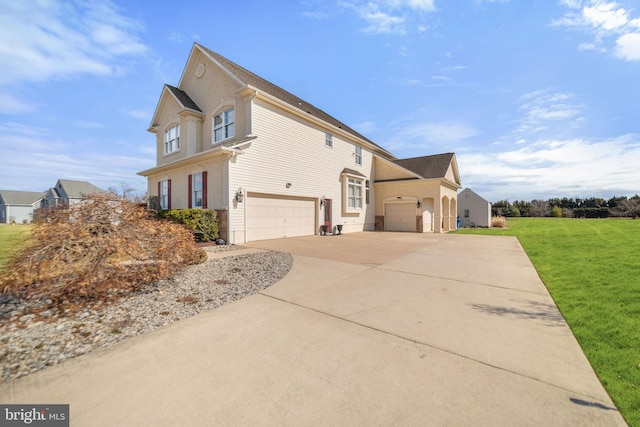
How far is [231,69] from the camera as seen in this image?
14219mm

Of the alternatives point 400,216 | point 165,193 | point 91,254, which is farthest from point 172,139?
point 400,216

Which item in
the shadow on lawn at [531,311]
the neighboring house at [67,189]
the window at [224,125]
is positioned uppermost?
the window at [224,125]

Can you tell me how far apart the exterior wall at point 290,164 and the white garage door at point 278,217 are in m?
0.44

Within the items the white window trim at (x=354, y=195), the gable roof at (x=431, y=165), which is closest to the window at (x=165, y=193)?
the white window trim at (x=354, y=195)

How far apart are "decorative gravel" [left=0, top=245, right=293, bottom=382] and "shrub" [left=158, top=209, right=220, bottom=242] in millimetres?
5133

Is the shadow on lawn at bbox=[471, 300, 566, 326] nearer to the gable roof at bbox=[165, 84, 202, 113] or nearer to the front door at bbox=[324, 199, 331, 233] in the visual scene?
the front door at bbox=[324, 199, 331, 233]

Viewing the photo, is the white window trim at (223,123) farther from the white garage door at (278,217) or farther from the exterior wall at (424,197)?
the exterior wall at (424,197)

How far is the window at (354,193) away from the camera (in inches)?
743

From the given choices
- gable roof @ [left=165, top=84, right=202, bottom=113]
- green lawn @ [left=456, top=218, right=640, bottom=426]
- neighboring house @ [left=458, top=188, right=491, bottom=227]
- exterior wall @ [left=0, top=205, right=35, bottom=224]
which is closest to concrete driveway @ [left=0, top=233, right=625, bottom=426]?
green lawn @ [left=456, top=218, right=640, bottom=426]

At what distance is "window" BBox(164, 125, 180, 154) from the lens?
17.2 metres

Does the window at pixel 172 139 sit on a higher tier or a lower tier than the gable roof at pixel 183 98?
lower

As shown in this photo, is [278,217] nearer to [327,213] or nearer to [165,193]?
[327,213]

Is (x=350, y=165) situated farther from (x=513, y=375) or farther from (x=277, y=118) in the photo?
(x=513, y=375)

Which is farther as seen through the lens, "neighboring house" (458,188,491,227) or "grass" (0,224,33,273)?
"neighboring house" (458,188,491,227)
